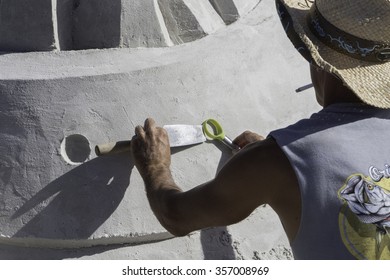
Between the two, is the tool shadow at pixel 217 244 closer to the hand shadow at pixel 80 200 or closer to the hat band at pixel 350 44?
the hand shadow at pixel 80 200

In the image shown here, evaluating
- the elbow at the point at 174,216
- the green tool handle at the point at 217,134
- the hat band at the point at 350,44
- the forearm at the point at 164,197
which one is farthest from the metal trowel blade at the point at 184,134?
the hat band at the point at 350,44

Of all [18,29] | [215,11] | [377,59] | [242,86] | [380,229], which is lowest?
[380,229]

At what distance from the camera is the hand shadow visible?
2625mm

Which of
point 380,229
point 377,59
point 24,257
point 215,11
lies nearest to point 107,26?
point 215,11

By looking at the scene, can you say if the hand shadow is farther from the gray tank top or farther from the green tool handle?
the gray tank top

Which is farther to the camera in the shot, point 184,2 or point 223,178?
point 184,2

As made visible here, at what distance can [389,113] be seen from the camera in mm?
2000

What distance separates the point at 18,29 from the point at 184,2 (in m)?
0.67

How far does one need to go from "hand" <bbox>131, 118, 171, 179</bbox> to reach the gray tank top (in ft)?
2.05

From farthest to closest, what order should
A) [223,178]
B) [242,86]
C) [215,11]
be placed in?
[215,11] → [242,86] → [223,178]

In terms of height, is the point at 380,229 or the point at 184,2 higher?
the point at 184,2

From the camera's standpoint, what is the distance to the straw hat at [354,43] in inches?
74.4

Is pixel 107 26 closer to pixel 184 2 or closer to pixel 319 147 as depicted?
pixel 184 2

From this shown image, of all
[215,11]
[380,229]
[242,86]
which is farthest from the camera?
[215,11]
